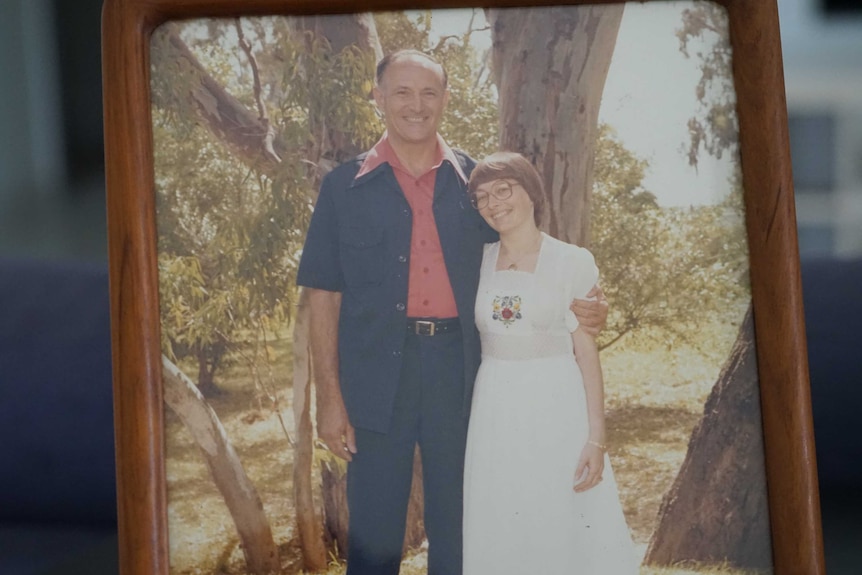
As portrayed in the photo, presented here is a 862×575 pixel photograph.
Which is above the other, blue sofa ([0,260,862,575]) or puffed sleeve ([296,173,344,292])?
puffed sleeve ([296,173,344,292])

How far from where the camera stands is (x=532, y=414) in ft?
2.74

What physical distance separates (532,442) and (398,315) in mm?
192

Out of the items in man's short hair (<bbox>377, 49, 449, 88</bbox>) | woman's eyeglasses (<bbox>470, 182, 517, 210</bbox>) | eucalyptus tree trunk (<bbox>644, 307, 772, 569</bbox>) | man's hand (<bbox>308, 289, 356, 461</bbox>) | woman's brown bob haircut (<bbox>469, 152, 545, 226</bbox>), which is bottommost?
eucalyptus tree trunk (<bbox>644, 307, 772, 569</bbox>)

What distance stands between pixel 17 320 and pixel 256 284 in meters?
0.66

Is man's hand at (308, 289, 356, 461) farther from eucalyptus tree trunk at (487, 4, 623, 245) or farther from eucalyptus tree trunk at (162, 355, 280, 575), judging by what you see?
eucalyptus tree trunk at (487, 4, 623, 245)

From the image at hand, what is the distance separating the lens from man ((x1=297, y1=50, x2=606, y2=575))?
838mm

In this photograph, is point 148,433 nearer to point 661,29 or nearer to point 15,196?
point 661,29

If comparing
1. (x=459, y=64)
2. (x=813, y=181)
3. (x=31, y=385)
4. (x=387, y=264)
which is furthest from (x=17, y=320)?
(x=813, y=181)

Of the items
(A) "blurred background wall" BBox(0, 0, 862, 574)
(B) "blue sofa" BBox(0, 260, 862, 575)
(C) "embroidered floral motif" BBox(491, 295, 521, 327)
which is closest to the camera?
(C) "embroidered floral motif" BBox(491, 295, 521, 327)

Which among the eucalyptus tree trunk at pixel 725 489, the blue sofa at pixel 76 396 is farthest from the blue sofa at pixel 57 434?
the eucalyptus tree trunk at pixel 725 489

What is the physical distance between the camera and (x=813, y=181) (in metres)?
1.96

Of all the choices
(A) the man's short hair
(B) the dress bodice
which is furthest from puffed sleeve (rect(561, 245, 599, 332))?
(A) the man's short hair

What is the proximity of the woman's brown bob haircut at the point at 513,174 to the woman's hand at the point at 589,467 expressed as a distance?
0.24 m

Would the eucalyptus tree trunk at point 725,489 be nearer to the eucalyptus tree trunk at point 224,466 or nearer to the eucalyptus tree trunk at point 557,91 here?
the eucalyptus tree trunk at point 557,91
